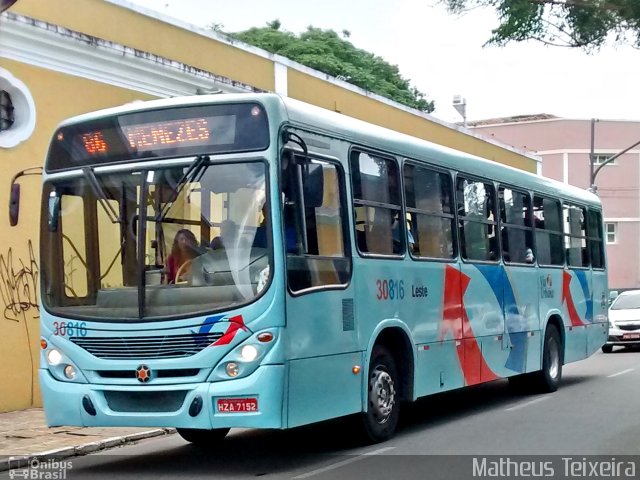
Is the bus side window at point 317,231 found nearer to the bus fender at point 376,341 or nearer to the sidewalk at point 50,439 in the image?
the bus fender at point 376,341

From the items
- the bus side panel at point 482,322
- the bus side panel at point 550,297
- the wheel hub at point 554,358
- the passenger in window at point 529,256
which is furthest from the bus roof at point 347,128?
the wheel hub at point 554,358

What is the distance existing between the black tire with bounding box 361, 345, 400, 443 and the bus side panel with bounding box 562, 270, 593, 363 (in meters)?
5.94

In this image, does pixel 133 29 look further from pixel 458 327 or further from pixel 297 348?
pixel 297 348

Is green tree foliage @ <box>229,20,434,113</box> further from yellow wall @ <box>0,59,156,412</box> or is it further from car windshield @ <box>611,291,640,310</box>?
yellow wall @ <box>0,59,156,412</box>

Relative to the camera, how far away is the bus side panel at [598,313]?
16.2 metres

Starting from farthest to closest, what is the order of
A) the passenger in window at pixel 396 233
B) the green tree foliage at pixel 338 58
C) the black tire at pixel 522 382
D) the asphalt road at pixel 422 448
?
1. the green tree foliage at pixel 338 58
2. the black tire at pixel 522 382
3. the passenger in window at pixel 396 233
4. the asphalt road at pixel 422 448

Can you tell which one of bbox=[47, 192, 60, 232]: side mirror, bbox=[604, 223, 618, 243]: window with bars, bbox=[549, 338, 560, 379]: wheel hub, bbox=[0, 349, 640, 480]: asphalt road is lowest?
bbox=[0, 349, 640, 480]: asphalt road

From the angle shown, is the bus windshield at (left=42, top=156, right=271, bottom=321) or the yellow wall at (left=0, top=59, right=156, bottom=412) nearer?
the bus windshield at (left=42, top=156, right=271, bottom=321)

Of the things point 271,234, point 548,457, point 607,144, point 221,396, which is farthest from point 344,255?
point 607,144

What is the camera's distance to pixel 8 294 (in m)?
12.8

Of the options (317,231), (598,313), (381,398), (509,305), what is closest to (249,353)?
(317,231)

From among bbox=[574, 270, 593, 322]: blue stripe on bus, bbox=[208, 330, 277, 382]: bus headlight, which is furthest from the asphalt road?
bbox=[574, 270, 593, 322]: blue stripe on bus

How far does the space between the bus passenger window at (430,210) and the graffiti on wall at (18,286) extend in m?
5.72

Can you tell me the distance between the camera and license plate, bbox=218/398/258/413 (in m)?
7.65
